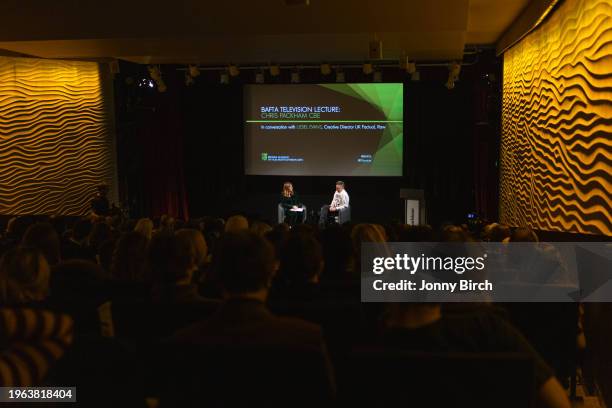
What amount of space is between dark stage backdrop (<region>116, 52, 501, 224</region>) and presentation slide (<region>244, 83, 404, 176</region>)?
0.19 meters

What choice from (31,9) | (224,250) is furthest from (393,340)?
(31,9)

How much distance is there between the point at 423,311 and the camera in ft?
6.35

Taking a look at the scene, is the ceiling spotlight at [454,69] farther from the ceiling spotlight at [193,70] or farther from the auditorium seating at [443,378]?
the auditorium seating at [443,378]

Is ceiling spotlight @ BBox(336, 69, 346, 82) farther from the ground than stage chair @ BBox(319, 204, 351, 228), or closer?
farther from the ground

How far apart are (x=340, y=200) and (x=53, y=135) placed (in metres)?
5.15

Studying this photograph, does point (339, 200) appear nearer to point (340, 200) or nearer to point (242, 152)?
point (340, 200)

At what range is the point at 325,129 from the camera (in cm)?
1220

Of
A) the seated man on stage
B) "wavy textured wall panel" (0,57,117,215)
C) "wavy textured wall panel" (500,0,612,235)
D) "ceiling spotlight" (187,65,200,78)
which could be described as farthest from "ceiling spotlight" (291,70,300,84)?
"wavy textured wall panel" (500,0,612,235)

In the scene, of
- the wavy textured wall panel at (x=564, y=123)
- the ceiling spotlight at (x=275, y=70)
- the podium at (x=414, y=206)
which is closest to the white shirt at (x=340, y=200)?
the podium at (x=414, y=206)

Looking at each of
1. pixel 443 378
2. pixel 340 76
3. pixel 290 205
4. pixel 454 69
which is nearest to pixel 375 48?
pixel 340 76

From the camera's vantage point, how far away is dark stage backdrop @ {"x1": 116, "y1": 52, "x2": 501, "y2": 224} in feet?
37.5

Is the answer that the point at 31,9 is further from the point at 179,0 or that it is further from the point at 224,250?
the point at 224,250

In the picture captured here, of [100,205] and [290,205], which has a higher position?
[100,205]

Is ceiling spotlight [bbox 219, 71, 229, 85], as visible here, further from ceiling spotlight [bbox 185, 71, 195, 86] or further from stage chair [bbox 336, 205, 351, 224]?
stage chair [bbox 336, 205, 351, 224]
